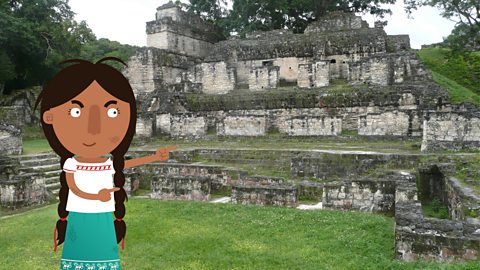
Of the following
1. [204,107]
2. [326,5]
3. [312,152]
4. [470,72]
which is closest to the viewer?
[312,152]

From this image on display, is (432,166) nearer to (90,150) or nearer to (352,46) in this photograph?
(90,150)

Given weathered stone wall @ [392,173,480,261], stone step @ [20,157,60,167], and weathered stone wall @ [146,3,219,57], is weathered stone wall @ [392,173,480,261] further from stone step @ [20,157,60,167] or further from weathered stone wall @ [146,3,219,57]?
weathered stone wall @ [146,3,219,57]

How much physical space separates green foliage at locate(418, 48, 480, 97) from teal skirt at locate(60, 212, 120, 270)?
869 inches

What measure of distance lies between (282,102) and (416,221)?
41.6 ft

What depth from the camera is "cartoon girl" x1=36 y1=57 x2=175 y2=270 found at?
3.34 metres

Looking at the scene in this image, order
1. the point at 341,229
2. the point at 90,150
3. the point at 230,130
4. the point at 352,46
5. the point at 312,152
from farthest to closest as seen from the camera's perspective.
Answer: the point at 352,46 < the point at 230,130 < the point at 312,152 < the point at 341,229 < the point at 90,150

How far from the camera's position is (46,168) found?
14.4 m

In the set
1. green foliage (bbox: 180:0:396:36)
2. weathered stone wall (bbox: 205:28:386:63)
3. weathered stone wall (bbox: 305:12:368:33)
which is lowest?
weathered stone wall (bbox: 205:28:386:63)

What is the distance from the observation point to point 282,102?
18.6 metres

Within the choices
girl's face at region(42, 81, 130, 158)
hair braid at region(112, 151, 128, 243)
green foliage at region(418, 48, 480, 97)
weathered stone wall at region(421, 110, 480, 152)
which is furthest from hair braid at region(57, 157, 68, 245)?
green foliage at region(418, 48, 480, 97)

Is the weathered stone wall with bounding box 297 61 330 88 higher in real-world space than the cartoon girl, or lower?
higher

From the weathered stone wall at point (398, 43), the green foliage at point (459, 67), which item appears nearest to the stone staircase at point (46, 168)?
the weathered stone wall at point (398, 43)

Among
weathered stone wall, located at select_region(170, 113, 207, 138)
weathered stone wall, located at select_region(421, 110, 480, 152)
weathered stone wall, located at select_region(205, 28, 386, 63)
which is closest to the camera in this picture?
weathered stone wall, located at select_region(421, 110, 480, 152)

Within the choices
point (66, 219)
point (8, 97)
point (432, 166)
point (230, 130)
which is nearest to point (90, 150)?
point (66, 219)
